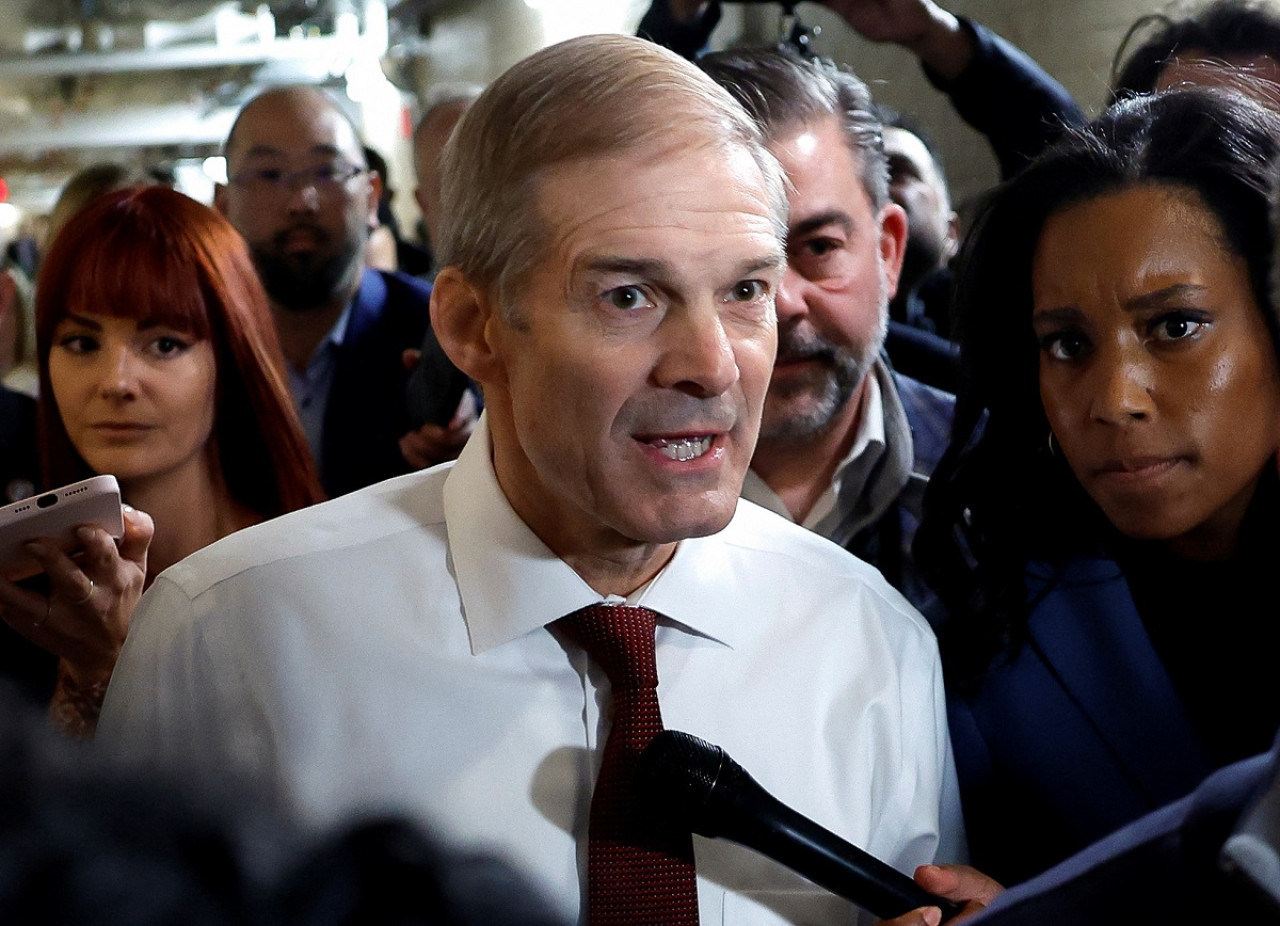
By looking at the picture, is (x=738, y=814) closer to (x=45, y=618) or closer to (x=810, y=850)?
(x=810, y=850)

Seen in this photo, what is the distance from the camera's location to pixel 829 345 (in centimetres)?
Result: 185

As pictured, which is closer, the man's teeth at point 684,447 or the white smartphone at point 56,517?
the man's teeth at point 684,447

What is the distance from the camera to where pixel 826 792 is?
1240 millimetres

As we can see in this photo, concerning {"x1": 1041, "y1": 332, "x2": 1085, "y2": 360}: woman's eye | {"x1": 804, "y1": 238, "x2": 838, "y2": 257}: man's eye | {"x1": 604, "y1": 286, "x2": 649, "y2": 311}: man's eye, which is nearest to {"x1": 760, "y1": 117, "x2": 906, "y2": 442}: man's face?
{"x1": 804, "y1": 238, "x2": 838, "y2": 257}: man's eye

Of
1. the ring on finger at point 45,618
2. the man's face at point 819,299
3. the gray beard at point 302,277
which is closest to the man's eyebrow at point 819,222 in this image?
the man's face at point 819,299

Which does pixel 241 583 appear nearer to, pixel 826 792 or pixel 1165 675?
pixel 826 792

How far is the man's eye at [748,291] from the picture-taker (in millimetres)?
1140

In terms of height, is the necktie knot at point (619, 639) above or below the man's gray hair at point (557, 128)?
below

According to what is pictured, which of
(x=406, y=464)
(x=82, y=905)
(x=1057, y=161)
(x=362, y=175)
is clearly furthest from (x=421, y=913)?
(x=362, y=175)

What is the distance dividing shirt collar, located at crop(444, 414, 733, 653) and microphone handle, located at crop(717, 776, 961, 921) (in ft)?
1.12

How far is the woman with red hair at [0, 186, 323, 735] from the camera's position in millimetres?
1747

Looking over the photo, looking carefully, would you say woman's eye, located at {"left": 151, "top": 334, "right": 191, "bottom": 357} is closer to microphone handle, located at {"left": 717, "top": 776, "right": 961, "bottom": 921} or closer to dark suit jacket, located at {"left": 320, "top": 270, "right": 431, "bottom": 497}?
dark suit jacket, located at {"left": 320, "top": 270, "right": 431, "bottom": 497}

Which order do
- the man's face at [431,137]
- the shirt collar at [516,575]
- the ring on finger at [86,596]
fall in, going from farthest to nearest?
the man's face at [431,137], the ring on finger at [86,596], the shirt collar at [516,575]

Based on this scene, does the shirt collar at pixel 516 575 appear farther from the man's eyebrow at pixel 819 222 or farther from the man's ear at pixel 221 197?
the man's ear at pixel 221 197
